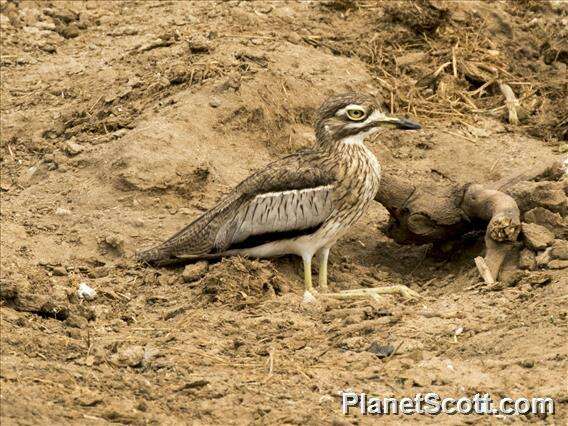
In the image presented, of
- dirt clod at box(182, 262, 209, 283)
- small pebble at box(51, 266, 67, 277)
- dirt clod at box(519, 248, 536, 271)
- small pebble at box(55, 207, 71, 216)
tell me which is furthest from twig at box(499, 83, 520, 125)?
small pebble at box(51, 266, 67, 277)

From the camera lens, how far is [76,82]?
11672 mm

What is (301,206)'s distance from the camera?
8.97 meters

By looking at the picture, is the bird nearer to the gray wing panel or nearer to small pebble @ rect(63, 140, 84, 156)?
the gray wing panel

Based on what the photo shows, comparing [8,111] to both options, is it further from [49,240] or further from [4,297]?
[4,297]

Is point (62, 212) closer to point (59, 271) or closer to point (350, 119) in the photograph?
point (59, 271)

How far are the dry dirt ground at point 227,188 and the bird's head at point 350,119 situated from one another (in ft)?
2.92

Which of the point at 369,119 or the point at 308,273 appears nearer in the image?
the point at 308,273

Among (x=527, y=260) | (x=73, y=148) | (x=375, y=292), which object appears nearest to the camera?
(x=527, y=260)

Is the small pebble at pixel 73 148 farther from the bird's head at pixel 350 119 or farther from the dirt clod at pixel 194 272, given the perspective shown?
the bird's head at pixel 350 119

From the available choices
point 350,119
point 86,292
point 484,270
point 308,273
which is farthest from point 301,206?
point 86,292

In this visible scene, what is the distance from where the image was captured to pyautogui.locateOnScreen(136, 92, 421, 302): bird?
898 centimetres

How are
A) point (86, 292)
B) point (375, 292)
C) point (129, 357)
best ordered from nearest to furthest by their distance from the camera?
1. point (129, 357)
2. point (86, 292)
3. point (375, 292)

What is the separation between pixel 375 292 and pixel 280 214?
88cm

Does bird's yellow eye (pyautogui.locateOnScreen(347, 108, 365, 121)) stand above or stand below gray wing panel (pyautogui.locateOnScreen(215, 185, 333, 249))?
above
